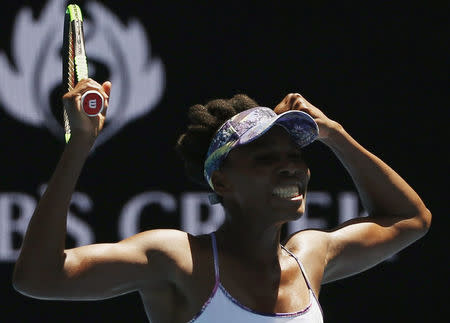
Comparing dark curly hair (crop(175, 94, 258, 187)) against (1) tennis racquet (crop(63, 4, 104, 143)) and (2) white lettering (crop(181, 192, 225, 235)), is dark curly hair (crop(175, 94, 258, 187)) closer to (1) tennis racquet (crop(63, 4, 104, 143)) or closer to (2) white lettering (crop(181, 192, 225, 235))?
(1) tennis racquet (crop(63, 4, 104, 143))

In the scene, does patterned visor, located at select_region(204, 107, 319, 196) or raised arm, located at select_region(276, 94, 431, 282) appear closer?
patterned visor, located at select_region(204, 107, 319, 196)

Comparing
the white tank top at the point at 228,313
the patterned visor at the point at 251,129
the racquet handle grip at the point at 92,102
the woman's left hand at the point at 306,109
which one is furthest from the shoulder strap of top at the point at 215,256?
the racquet handle grip at the point at 92,102

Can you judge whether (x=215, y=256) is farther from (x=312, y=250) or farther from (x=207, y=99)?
(x=207, y=99)

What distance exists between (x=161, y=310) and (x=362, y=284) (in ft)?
8.25

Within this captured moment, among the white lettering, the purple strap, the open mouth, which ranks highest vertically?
the open mouth

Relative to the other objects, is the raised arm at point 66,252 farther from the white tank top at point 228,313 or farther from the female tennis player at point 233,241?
the white tank top at point 228,313

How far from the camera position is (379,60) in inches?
208

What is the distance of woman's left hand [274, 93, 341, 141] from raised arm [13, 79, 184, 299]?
812 millimetres

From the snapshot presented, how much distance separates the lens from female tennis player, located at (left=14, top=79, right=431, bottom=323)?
8.24 feet

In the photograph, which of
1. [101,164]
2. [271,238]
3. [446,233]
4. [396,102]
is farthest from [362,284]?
[271,238]

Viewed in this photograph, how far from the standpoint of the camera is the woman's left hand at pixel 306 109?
10.6 feet

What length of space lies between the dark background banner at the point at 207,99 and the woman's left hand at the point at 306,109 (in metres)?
1.75

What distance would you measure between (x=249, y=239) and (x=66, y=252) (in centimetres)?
66

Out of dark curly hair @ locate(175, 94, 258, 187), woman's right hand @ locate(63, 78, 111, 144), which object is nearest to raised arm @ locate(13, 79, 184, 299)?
woman's right hand @ locate(63, 78, 111, 144)
